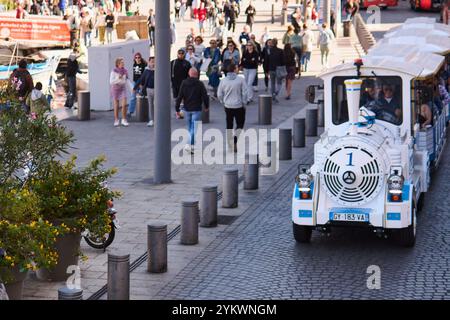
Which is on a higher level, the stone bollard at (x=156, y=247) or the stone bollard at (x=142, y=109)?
the stone bollard at (x=142, y=109)

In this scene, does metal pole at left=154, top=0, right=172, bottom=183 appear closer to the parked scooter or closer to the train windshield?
the train windshield

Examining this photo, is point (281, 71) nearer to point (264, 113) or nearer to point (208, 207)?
point (264, 113)

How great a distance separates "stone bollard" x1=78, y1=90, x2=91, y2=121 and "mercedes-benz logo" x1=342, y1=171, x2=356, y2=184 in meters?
13.3

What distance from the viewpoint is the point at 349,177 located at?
14.0m

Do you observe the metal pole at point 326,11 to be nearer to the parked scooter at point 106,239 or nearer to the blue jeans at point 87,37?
the blue jeans at point 87,37

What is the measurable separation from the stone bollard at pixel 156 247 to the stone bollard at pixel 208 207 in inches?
90.9

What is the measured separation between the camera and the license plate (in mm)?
14023

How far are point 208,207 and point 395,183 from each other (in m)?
2.77

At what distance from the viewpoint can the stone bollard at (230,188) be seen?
54.0ft

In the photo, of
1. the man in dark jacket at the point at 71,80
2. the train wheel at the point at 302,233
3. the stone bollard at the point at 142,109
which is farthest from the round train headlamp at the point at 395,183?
the man in dark jacket at the point at 71,80

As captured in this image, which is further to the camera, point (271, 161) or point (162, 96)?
point (271, 161)
